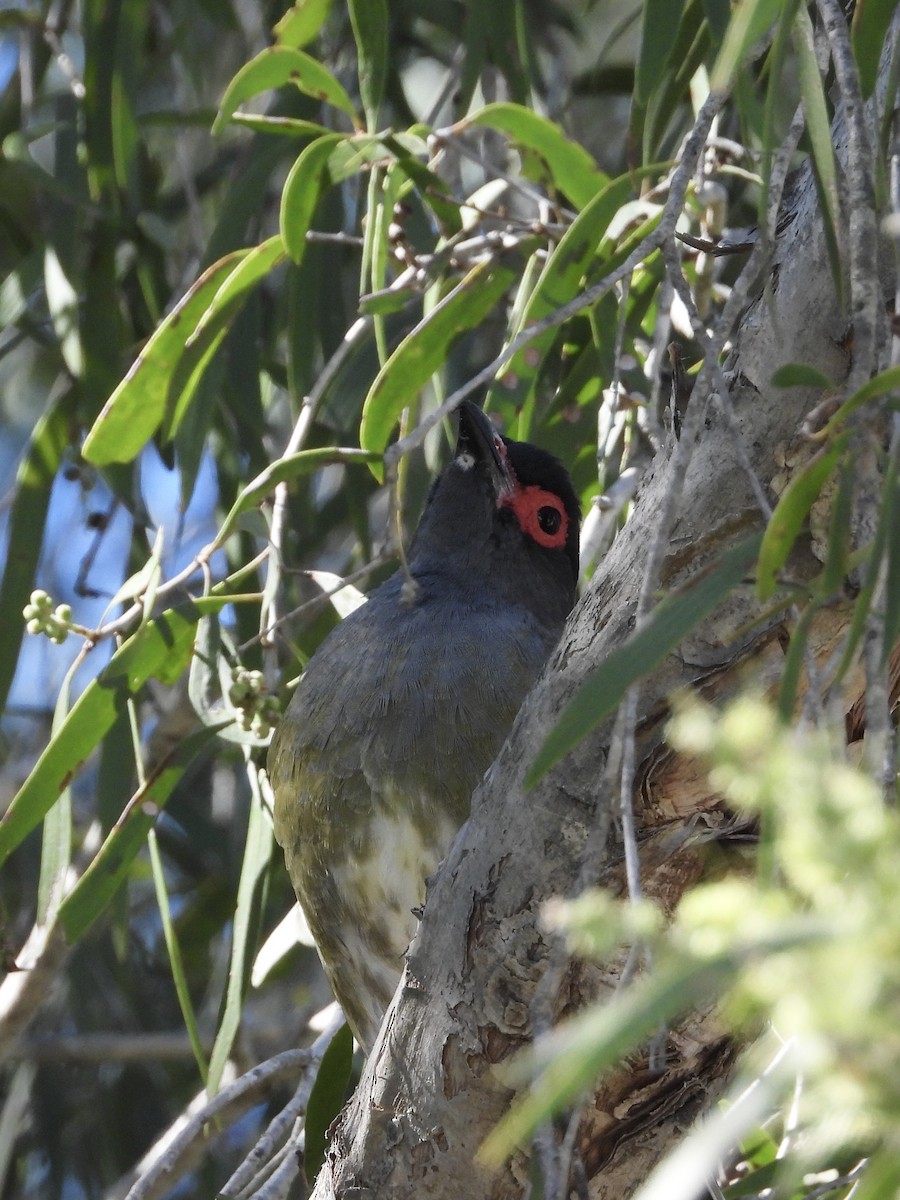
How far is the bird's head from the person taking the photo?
292 cm

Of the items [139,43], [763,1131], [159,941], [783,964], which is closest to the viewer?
[783,964]

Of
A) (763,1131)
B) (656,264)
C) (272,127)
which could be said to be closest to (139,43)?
(272,127)

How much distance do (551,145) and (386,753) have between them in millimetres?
1024

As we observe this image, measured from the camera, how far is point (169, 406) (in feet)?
8.11

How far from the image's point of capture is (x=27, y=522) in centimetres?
Result: 308

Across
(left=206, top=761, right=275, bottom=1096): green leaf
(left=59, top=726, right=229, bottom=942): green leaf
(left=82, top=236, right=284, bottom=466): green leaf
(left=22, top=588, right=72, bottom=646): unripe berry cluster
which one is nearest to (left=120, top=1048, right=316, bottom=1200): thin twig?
(left=206, top=761, right=275, bottom=1096): green leaf

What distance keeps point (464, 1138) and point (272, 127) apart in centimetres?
152

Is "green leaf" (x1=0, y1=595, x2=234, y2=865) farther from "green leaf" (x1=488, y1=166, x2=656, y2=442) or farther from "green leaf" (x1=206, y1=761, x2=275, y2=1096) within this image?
"green leaf" (x1=488, y1=166, x2=656, y2=442)

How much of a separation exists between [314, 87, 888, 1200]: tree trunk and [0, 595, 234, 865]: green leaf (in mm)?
775

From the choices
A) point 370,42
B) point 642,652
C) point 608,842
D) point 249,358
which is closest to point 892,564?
point 642,652

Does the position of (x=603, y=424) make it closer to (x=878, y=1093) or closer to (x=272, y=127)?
(x=272, y=127)

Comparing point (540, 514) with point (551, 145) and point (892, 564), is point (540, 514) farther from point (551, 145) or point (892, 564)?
point (892, 564)

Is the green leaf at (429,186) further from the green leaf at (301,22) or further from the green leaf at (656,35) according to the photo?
the green leaf at (656,35)

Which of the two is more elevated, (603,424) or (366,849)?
(603,424)
